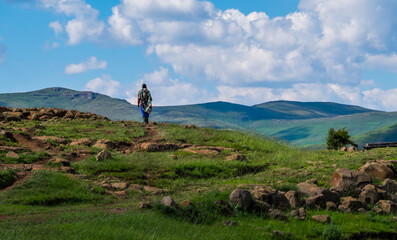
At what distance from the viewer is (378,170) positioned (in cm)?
1850

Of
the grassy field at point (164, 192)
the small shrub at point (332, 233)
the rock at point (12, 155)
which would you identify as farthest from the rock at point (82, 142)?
the small shrub at point (332, 233)

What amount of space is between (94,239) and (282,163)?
16.8 meters

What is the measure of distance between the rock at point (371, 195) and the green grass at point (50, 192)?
9.46 m

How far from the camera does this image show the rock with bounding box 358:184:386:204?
14.5 meters

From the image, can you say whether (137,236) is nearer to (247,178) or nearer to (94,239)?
(94,239)

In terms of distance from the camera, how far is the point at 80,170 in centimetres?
1844

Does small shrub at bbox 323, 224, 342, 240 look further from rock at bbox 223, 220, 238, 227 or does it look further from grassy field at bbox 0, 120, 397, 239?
rock at bbox 223, 220, 238, 227

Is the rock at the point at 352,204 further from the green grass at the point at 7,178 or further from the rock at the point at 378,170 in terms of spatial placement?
the green grass at the point at 7,178

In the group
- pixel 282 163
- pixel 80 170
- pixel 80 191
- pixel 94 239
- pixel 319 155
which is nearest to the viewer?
pixel 94 239

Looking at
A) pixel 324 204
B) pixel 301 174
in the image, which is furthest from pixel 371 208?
pixel 301 174

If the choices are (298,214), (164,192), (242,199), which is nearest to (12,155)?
(164,192)

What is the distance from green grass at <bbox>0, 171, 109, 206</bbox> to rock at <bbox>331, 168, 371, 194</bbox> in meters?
9.21

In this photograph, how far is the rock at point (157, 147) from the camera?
25250 millimetres

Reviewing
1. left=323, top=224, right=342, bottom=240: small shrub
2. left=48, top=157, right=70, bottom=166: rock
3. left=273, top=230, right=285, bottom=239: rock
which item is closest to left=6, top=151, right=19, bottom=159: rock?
left=48, top=157, right=70, bottom=166: rock
